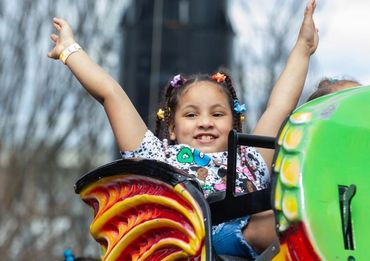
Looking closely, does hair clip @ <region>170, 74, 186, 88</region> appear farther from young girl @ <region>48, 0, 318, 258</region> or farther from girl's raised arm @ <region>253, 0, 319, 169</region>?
girl's raised arm @ <region>253, 0, 319, 169</region>

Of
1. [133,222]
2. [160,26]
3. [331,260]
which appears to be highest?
[160,26]

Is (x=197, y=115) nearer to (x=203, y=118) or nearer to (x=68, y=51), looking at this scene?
(x=203, y=118)

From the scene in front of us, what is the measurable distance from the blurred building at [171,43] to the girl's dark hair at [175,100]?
8712 millimetres

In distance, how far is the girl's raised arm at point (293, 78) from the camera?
468cm

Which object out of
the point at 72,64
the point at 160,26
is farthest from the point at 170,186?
the point at 160,26

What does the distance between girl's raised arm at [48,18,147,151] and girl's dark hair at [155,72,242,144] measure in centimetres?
25

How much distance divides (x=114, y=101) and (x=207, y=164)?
0.48 m

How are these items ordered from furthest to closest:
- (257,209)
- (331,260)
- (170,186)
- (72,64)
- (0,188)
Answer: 1. (0,188)
2. (72,64)
3. (170,186)
4. (257,209)
5. (331,260)

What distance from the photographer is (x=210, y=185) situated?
13.7 ft

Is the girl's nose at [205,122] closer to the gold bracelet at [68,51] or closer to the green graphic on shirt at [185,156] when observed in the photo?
the green graphic on shirt at [185,156]

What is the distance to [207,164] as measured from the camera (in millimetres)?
4289

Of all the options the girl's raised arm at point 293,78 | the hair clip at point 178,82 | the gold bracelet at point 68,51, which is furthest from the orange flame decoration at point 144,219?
the girl's raised arm at point 293,78

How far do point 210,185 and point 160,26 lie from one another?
10.1 meters

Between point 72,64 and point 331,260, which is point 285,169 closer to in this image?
point 331,260
